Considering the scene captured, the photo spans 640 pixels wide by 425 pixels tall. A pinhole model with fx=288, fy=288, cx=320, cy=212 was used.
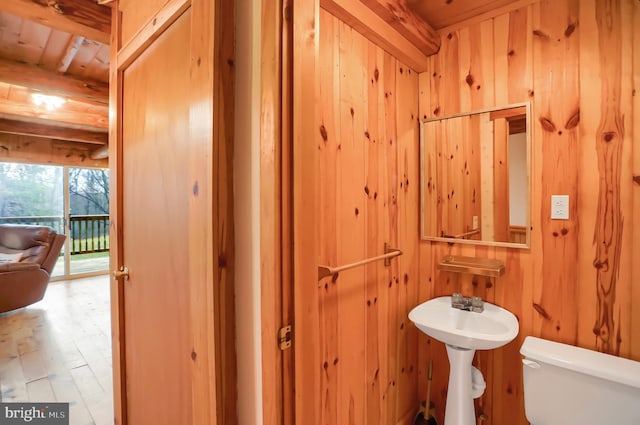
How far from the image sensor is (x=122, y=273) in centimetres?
136

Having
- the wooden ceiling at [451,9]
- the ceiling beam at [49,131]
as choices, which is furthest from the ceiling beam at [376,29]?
the ceiling beam at [49,131]

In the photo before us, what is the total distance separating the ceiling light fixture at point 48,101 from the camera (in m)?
3.11

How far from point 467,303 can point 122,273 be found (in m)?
1.77

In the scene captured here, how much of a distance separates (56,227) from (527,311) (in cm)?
661

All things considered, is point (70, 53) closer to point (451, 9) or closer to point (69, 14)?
point (69, 14)

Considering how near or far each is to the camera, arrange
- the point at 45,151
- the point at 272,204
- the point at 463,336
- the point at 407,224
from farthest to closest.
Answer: the point at 45,151 < the point at 407,224 < the point at 463,336 < the point at 272,204

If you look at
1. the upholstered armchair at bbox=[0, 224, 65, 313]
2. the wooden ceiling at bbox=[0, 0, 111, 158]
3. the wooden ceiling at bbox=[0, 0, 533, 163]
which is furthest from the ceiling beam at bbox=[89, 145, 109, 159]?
the upholstered armchair at bbox=[0, 224, 65, 313]

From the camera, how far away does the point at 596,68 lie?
1.31m

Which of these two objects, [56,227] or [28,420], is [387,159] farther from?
[56,227]

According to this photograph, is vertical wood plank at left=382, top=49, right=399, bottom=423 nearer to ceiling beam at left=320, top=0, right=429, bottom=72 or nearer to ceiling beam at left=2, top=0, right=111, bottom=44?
ceiling beam at left=320, top=0, right=429, bottom=72

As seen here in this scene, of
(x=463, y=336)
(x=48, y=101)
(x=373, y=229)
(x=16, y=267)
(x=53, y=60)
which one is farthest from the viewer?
(x=16, y=267)

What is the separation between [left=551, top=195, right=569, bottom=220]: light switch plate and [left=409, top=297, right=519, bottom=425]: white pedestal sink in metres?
0.54

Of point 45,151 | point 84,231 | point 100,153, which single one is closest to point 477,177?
point 100,153

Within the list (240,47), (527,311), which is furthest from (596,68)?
(240,47)
